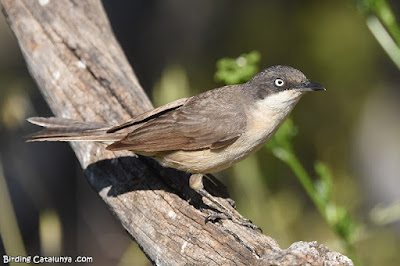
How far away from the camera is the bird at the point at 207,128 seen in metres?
4.34

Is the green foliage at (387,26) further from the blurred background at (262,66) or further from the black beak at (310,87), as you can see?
the blurred background at (262,66)

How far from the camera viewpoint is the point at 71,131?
4.45 meters

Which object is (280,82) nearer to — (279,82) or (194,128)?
(279,82)

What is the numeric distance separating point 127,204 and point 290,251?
1.44 meters

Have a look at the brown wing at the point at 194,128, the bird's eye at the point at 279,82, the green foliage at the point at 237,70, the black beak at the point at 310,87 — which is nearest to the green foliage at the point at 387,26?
the black beak at the point at 310,87

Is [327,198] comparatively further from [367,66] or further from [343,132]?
[367,66]

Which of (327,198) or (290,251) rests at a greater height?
(327,198)

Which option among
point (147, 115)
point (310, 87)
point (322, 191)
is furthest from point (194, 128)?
point (322, 191)

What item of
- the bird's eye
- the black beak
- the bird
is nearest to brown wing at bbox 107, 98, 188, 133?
the bird

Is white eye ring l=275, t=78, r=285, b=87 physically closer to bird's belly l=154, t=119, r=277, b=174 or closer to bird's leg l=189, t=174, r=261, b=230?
bird's belly l=154, t=119, r=277, b=174

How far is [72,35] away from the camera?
527 centimetres

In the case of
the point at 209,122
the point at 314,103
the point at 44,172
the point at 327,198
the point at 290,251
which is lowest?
the point at 290,251

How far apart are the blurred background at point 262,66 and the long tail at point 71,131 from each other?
2.61 meters

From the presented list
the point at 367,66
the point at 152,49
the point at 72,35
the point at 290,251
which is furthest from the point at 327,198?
the point at 152,49
